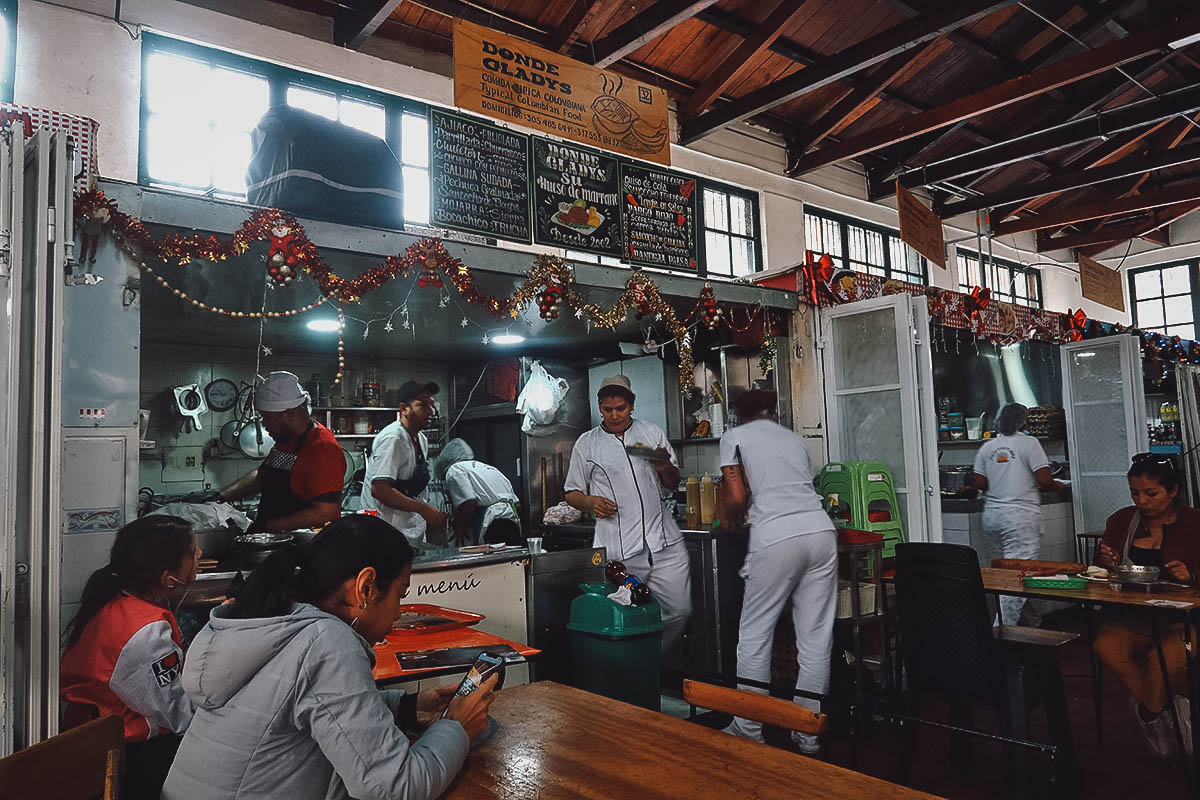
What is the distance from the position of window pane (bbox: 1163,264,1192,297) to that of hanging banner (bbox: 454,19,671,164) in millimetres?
14538

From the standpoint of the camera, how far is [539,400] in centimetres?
790

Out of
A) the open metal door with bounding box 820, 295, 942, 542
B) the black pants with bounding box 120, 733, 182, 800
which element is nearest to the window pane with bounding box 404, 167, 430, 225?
the open metal door with bounding box 820, 295, 942, 542

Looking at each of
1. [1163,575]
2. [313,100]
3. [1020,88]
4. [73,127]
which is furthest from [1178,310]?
→ [73,127]

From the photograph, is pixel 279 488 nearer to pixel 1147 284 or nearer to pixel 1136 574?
pixel 1136 574

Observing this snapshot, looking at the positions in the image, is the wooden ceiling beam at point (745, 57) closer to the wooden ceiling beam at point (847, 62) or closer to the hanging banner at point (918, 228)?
the wooden ceiling beam at point (847, 62)

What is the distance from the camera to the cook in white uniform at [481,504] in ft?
25.4

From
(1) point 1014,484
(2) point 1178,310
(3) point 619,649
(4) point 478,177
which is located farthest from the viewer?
(2) point 1178,310

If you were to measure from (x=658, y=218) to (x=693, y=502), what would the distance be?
2.56m

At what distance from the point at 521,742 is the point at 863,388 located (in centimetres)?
523

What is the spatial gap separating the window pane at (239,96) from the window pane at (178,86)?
0.09 metres

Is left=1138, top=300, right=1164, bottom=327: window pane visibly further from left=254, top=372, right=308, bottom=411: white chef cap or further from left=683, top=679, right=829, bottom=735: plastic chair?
left=683, top=679, right=829, bottom=735: plastic chair

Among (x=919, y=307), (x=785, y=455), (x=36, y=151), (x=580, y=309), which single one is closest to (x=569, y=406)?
(x=580, y=309)

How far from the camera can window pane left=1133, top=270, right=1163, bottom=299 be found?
16031 millimetres

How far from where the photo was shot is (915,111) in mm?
10602
